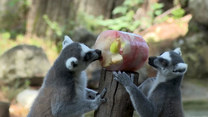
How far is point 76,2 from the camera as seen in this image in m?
13.8

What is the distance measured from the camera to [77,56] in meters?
3.74

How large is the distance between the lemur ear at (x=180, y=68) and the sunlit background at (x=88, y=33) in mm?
3817

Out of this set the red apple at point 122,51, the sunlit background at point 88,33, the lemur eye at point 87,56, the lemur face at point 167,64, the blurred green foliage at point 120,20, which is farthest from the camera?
the blurred green foliage at point 120,20

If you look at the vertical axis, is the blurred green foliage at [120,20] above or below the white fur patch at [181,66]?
above

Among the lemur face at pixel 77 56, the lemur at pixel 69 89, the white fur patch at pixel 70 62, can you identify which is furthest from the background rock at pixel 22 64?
the white fur patch at pixel 70 62

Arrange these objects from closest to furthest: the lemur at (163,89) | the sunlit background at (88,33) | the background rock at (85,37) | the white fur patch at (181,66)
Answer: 1. the lemur at (163,89)
2. the white fur patch at (181,66)
3. the sunlit background at (88,33)
4. the background rock at (85,37)

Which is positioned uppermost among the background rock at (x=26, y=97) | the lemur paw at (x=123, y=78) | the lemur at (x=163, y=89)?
the lemur paw at (x=123, y=78)

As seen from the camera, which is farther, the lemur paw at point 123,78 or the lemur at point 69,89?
the lemur at point 69,89

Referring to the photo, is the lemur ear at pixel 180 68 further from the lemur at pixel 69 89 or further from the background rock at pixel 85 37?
the background rock at pixel 85 37

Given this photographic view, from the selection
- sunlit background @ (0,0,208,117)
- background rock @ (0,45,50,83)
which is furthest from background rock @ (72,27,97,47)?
background rock @ (0,45,50,83)

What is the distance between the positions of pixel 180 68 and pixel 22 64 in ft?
21.8

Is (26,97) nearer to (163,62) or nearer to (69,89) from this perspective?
(69,89)

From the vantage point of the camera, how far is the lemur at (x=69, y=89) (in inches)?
142

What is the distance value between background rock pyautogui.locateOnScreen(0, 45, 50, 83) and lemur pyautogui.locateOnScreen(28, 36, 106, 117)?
576 cm
